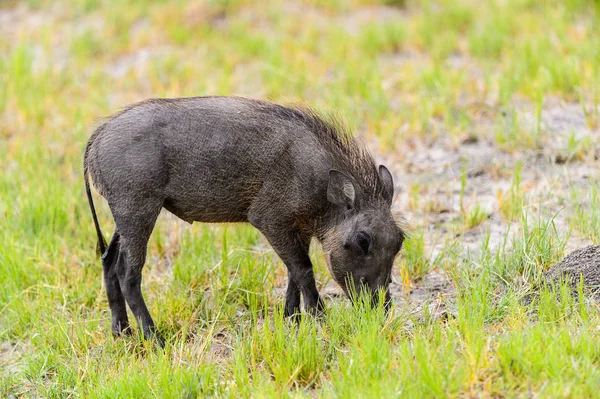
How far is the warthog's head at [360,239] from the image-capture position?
16.1ft

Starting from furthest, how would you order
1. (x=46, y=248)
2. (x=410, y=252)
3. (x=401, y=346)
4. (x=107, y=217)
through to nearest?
(x=107, y=217), (x=46, y=248), (x=410, y=252), (x=401, y=346)

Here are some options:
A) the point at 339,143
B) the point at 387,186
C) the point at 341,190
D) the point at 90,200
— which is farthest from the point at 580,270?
the point at 90,200

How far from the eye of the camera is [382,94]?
826 cm

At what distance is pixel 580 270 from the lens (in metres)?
4.95

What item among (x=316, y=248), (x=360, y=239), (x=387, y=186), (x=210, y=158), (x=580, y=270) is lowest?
(x=316, y=248)

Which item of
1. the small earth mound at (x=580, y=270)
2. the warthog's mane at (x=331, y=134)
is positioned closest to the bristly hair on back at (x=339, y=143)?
the warthog's mane at (x=331, y=134)

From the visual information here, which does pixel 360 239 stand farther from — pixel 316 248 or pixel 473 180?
pixel 473 180

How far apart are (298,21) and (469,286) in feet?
19.8

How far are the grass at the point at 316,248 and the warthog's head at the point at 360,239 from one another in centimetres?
19

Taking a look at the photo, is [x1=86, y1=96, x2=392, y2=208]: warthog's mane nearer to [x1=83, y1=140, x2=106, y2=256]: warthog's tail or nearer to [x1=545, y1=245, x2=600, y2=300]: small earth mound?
[x1=83, y1=140, x2=106, y2=256]: warthog's tail

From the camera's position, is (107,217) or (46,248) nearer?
(46,248)

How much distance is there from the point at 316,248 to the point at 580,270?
1770 millimetres

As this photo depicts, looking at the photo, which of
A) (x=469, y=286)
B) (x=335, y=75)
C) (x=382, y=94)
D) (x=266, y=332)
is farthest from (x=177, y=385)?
(x=335, y=75)

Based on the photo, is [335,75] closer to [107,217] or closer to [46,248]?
[107,217]
